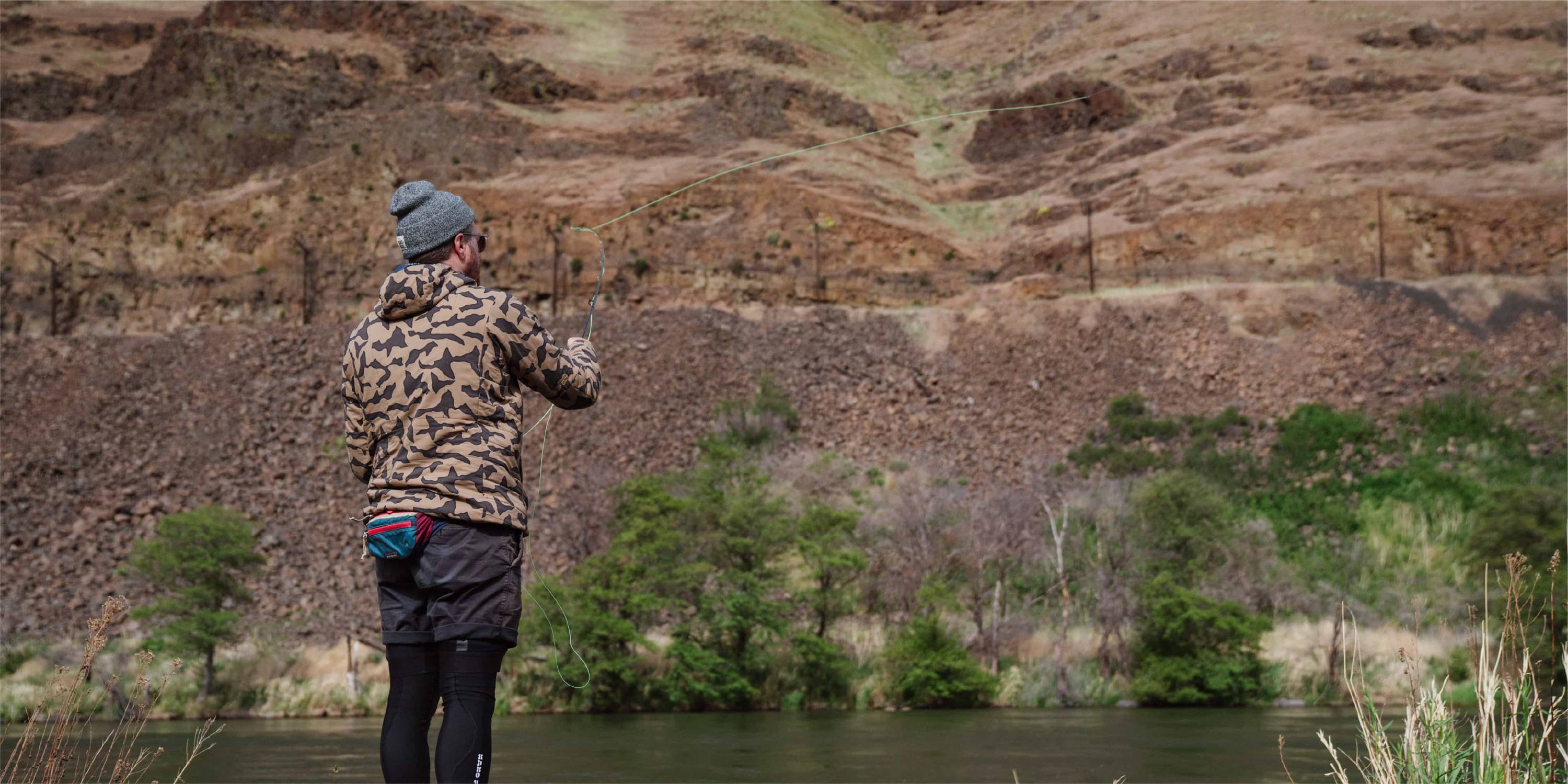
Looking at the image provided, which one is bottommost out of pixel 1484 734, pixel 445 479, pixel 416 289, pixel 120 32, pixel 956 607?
pixel 956 607

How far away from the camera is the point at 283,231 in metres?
50.8

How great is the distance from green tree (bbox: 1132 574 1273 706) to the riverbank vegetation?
0.15 ft

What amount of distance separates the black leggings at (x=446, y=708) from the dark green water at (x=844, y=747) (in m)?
→ 6.00

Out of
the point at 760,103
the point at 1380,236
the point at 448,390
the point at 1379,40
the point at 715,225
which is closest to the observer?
the point at 448,390

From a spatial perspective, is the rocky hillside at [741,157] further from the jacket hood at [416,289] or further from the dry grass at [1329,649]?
the jacket hood at [416,289]

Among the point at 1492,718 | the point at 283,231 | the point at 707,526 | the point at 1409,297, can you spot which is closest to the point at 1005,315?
the point at 1409,297

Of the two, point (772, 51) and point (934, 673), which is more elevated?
point (772, 51)

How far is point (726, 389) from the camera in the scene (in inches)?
1597

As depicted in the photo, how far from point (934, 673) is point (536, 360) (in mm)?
18289

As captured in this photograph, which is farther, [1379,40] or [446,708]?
[1379,40]

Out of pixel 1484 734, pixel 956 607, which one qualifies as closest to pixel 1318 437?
pixel 956 607

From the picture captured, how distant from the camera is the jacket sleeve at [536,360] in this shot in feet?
12.1

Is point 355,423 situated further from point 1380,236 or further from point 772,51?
point 772,51

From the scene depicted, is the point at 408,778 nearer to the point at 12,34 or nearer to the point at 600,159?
the point at 600,159
